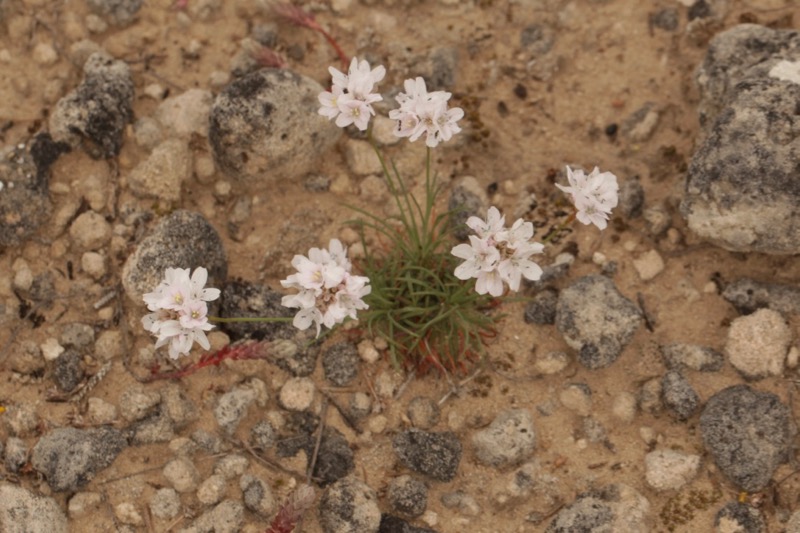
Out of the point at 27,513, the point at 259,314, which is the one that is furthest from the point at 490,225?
the point at 27,513

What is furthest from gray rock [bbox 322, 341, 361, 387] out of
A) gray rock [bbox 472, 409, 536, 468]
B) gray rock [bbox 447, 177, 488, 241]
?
gray rock [bbox 447, 177, 488, 241]

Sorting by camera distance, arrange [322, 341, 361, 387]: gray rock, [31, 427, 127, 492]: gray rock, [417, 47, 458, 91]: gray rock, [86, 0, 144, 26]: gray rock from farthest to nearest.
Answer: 1. [86, 0, 144, 26]: gray rock
2. [417, 47, 458, 91]: gray rock
3. [322, 341, 361, 387]: gray rock
4. [31, 427, 127, 492]: gray rock

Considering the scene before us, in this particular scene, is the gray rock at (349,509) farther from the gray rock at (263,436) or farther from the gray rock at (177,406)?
the gray rock at (177,406)

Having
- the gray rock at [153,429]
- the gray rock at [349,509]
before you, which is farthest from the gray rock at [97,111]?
the gray rock at [349,509]

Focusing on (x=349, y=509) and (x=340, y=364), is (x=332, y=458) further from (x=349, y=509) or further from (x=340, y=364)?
(x=340, y=364)

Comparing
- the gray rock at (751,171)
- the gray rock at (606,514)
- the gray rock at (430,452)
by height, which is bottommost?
the gray rock at (606,514)

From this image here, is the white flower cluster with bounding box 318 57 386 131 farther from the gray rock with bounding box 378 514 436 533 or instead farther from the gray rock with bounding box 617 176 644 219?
the gray rock with bounding box 378 514 436 533
